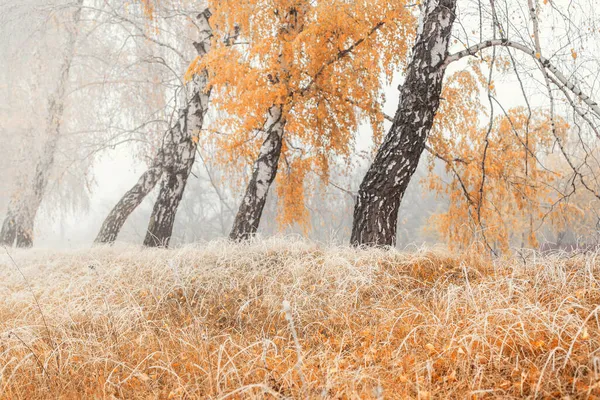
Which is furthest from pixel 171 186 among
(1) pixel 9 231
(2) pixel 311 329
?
(1) pixel 9 231

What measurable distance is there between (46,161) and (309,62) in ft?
20.0

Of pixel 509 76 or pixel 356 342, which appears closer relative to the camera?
pixel 356 342

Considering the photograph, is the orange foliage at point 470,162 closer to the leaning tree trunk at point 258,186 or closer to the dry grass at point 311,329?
the leaning tree trunk at point 258,186

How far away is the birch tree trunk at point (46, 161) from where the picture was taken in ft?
28.4

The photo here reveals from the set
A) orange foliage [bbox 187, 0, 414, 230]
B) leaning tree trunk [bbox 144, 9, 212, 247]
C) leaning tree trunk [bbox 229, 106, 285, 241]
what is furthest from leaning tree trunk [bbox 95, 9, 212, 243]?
leaning tree trunk [bbox 229, 106, 285, 241]

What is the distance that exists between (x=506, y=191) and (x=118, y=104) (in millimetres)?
8421

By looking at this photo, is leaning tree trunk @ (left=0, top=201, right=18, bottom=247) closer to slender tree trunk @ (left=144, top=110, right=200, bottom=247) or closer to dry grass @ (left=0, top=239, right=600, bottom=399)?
slender tree trunk @ (left=144, top=110, right=200, bottom=247)

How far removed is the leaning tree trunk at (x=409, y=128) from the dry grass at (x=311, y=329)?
663mm

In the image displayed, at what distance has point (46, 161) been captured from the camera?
872 centimetres

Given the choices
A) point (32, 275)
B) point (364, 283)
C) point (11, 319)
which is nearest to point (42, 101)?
point (32, 275)

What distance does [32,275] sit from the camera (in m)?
4.56

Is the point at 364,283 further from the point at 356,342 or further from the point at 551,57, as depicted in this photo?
the point at 551,57

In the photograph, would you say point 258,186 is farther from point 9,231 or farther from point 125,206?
point 9,231

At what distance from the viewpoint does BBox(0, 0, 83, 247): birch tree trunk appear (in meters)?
8.66
